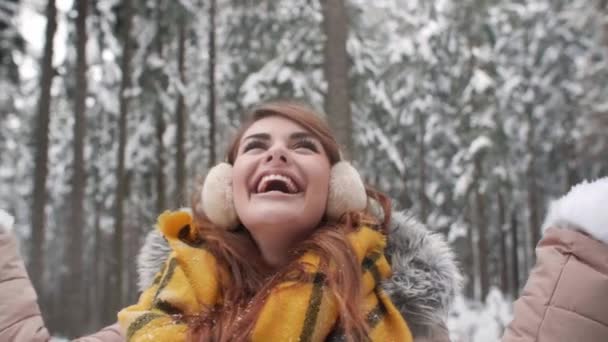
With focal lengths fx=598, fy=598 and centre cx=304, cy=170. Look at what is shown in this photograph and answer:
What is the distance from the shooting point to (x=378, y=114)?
16.1 meters

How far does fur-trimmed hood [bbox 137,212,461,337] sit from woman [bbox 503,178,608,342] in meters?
0.38

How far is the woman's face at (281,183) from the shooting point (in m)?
2.54

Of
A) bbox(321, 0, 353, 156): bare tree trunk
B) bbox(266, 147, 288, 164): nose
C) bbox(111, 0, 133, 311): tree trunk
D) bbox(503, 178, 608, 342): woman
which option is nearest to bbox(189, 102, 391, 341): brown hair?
bbox(266, 147, 288, 164): nose

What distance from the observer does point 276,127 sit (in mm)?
2775

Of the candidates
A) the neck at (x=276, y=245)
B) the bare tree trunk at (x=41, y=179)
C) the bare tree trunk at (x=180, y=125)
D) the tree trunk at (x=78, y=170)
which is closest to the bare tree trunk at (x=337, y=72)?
the neck at (x=276, y=245)

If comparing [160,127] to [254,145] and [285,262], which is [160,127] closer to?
[254,145]

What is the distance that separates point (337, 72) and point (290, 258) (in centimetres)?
522

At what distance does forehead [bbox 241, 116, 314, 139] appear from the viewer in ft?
9.02

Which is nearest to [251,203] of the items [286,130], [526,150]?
[286,130]

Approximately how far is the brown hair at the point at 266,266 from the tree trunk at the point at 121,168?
1353 cm

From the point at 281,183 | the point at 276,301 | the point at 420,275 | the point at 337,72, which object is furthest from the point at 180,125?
the point at 276,301

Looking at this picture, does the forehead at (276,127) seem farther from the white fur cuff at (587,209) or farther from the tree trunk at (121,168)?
the tree trunk at (121,168)

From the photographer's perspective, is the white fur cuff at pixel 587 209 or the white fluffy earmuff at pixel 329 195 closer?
the white fur cuff at pixel 587 209

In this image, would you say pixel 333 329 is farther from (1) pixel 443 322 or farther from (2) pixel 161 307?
(2) pixel 161 307
